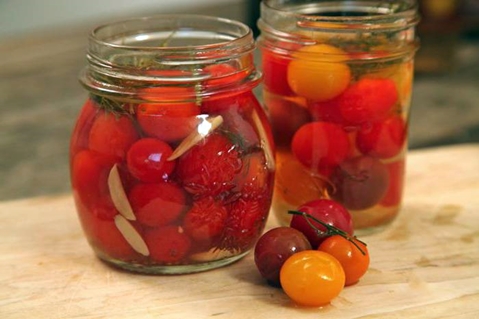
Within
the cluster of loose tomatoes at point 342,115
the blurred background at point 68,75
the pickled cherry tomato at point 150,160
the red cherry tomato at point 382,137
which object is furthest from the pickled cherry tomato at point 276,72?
the blurred background at point 68,75

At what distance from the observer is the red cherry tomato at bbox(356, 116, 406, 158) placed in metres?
0.97

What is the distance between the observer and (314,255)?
837 mm

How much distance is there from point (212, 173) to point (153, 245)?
0.36 ft

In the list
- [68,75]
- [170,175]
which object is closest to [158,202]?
[170,175]

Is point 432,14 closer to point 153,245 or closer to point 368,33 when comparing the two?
point 368,33

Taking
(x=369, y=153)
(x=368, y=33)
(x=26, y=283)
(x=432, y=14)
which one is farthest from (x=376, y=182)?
(x=432, y=14)

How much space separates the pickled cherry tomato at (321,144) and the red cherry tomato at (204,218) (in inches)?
6.1

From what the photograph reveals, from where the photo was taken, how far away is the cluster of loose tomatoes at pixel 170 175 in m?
0.85

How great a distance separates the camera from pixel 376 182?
38.9 inches

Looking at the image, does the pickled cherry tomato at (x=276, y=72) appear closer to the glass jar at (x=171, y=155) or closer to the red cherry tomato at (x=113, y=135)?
the glass jar at (x=171, y=155)

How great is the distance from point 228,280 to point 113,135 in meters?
0.22

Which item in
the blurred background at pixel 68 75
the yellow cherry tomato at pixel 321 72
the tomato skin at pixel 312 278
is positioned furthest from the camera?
the blurred background at pixel 68 75

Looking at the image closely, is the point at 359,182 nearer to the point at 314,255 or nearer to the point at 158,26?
the point at 314,255

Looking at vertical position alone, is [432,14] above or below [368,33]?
below
